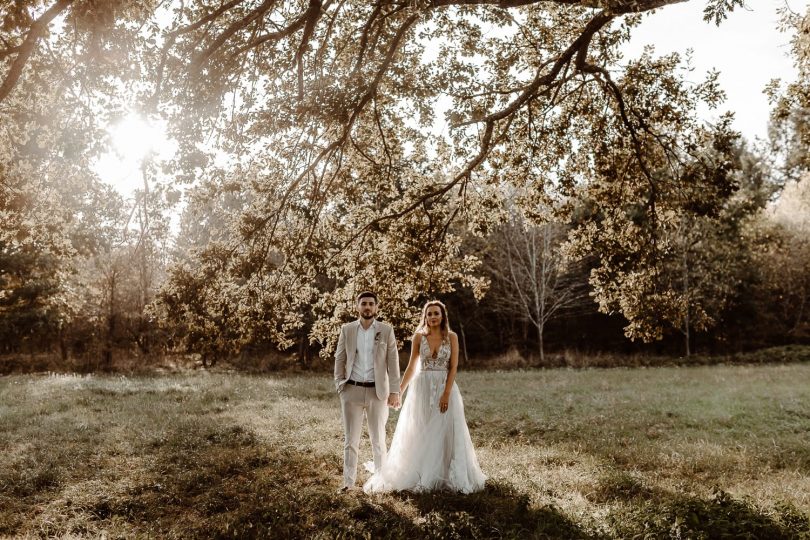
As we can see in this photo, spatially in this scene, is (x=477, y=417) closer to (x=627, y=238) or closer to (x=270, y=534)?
(x=627, y=238)

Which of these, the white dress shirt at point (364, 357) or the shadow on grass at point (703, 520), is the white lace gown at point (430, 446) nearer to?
the white dress shirt at point (364, 357)

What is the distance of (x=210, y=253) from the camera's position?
10.5m

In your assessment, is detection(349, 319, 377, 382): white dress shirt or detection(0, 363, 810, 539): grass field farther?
detection(349, 319, 377, 382): white dress shirt

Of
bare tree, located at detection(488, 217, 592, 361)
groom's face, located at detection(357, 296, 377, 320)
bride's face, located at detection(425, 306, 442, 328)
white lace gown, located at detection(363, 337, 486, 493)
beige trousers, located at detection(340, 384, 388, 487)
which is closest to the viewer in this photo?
white lace gown, located at detection(363, 337, 486, 493)

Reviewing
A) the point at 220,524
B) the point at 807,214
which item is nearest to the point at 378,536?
the point at 220,524

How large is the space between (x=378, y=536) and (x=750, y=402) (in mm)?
14702

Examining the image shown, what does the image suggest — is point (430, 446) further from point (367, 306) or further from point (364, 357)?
point (367, 306)

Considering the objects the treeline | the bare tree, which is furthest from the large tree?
the bare tree

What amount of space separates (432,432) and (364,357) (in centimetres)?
142

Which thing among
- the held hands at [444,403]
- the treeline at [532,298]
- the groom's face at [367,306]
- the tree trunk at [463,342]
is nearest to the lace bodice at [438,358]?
the held hands at [444,403]

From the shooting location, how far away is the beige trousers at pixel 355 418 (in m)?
8.00

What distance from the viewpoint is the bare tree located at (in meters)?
36.2

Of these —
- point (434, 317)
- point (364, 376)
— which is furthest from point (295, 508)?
point (434, 317)

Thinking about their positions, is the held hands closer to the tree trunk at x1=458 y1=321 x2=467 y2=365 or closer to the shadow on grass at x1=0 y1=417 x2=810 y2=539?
the shadow on grass at x1=0 y1=417 x2=810 y2=539
